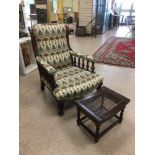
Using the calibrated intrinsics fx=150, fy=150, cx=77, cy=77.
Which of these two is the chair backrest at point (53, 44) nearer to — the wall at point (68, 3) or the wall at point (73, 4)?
the wall at point (73, 4)

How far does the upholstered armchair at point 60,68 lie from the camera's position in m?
1.87

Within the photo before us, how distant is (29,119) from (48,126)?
0.93ft

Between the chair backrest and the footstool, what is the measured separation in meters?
0.85

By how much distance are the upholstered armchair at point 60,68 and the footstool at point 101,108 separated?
0.20m

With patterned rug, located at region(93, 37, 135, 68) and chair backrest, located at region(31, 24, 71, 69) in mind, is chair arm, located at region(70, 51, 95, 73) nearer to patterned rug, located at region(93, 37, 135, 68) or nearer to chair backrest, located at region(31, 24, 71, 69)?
chair backrest, located at region(31, 24, 71, 69)

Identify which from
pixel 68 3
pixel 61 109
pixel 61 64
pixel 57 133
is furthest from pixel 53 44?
pixel 68 3

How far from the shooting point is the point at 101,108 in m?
1.78

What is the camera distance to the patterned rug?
148 inches

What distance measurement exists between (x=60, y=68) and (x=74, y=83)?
0.57 m
